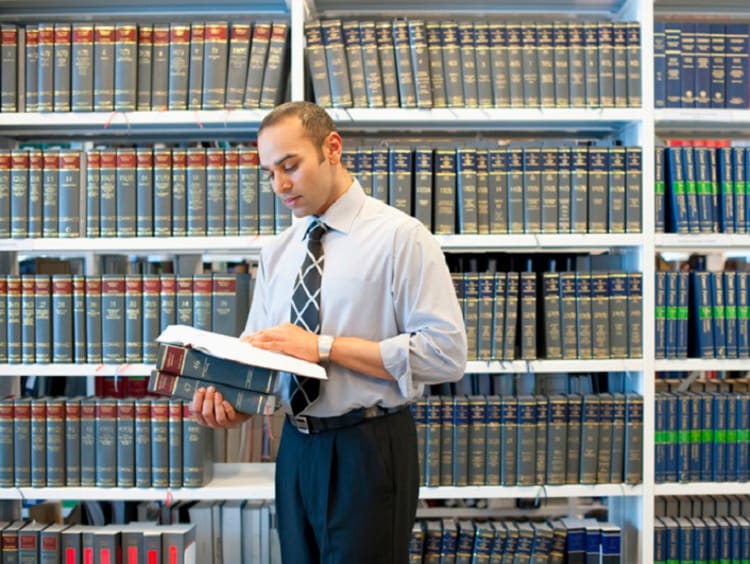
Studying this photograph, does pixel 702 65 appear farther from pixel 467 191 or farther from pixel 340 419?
pixel 340 419

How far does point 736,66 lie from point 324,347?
1.75 metres

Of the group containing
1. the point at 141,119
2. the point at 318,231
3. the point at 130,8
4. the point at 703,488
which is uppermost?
the point at 130,8

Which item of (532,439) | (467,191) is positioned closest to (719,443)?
(532,439)

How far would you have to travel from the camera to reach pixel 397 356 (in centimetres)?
129

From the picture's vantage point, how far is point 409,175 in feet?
7.29

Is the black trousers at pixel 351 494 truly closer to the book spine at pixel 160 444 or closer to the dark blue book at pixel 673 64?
the book spine at pixel 160 444

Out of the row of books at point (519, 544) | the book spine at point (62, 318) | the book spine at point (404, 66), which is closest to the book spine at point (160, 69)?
the book spine at point (62, 318)

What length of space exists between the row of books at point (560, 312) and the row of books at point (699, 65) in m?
0.58

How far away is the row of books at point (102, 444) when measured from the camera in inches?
86.8

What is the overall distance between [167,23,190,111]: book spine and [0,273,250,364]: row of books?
53 cm

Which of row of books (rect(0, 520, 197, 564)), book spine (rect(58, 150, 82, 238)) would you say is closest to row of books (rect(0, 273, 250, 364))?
book spine (rect(58, 150, 82, 238))

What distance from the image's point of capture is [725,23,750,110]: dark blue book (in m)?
2.29

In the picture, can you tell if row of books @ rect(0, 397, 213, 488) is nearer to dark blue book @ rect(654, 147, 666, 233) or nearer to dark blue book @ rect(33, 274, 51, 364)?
dark blue book @ rect(33, 274, 51, 364)

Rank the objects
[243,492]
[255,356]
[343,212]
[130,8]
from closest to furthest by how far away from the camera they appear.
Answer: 1. [255,356]
2. [343,212]
3. [243,492]
4. [130,8]
